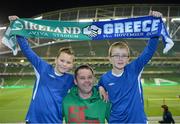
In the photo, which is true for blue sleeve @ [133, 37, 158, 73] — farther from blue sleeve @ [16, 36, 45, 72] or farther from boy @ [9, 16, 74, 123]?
blue sleeve @ [16, 36, 45, 72]

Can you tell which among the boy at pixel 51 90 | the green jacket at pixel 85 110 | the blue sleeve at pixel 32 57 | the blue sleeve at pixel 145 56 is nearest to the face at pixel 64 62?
the boy at pixel 51 90

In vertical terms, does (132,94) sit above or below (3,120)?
above

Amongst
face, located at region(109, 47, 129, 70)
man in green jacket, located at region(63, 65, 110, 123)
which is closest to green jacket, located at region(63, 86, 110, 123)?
man in green jacket, located at region(63, 65, 110, 123)

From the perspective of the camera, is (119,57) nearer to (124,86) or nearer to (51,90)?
(124,86)

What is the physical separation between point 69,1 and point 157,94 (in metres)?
15.7

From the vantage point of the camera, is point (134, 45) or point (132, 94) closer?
point (132, 94)

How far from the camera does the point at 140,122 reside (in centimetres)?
384

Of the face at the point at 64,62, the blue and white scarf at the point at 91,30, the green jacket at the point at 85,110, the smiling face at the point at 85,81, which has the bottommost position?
the green jacket at the point at 85,110

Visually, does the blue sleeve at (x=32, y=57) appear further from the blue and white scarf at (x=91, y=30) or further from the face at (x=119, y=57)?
the face at (x=119, y=57)

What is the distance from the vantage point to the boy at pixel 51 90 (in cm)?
373

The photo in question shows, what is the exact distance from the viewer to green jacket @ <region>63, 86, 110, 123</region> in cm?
343

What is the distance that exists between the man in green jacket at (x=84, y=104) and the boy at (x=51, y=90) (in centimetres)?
22

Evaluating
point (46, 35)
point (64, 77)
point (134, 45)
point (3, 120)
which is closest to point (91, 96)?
point (64, 77)

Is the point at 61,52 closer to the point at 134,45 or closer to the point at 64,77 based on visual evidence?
the point at 64,77
